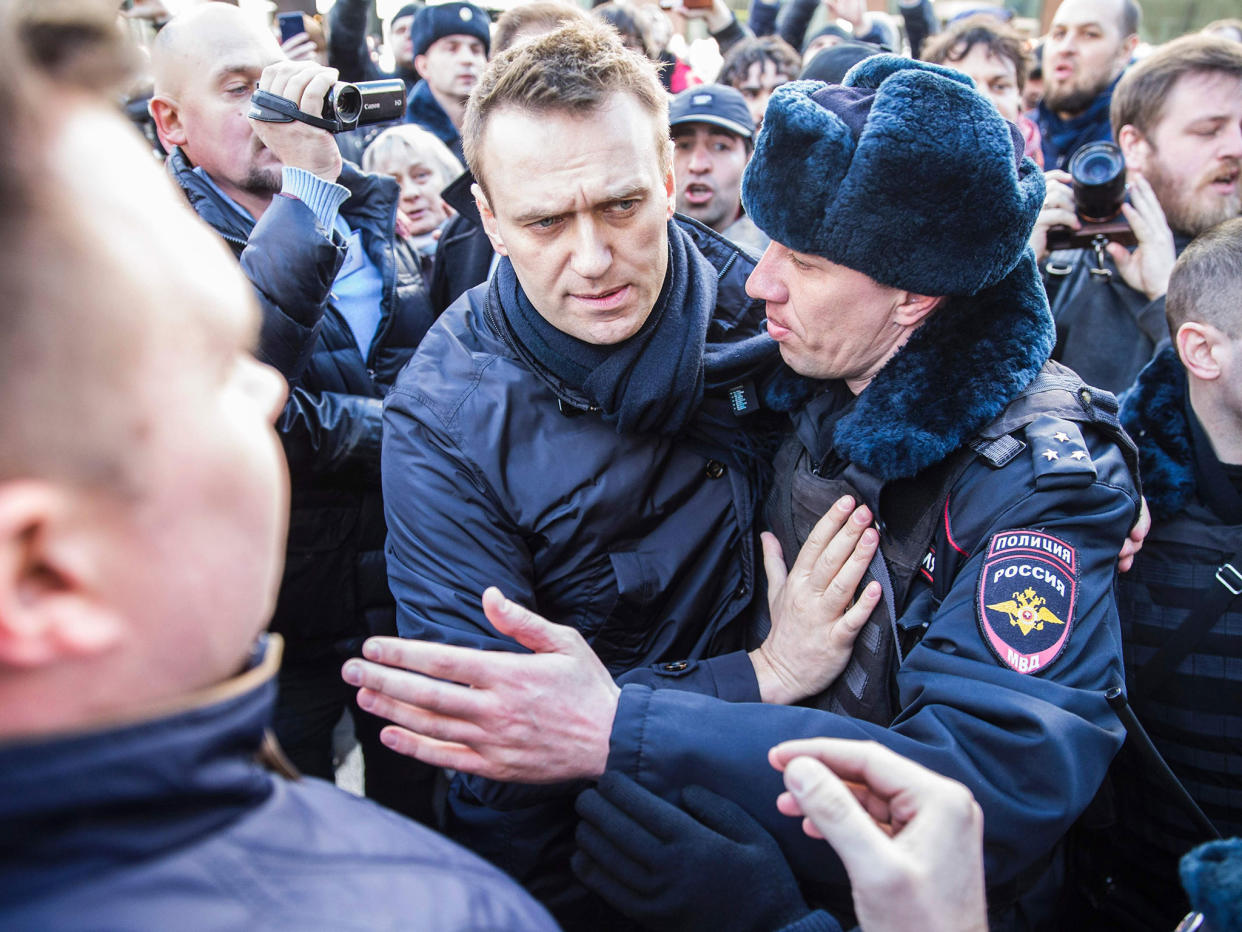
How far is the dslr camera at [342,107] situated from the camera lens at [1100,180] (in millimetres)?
2187

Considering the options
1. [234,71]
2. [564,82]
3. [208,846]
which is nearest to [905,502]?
[564,82]

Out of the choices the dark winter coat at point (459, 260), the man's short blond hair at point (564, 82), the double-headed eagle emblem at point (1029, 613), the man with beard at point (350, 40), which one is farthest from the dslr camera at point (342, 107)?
the man with beard at point (350, 40)

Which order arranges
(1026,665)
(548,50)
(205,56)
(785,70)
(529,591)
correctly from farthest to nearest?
(785,70)
(205,56)
(548,50)
(529,591)
(1026,665)

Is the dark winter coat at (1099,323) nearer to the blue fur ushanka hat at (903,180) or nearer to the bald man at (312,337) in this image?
the blue fur ushanka hat at (903,180)

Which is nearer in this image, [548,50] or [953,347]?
[953,347]

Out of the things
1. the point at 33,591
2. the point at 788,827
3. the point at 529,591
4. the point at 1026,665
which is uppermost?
the point at 33,591

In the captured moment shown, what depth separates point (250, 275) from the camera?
83.4 inches

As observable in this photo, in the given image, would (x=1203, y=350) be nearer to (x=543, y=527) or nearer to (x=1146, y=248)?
(x=1146, y=248)

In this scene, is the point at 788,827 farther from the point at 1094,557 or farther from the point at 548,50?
the point at 548,50

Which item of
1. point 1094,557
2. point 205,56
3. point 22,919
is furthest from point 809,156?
point 205,56

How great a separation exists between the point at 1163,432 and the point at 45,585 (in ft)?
7.48

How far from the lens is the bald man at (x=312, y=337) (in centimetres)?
226

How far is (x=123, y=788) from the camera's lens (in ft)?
2.11

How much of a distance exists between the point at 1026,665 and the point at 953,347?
0.60 metres
